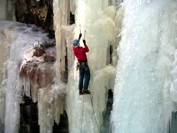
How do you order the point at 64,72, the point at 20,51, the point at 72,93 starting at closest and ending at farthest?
the point at 72,93, the point at 64,72, the point at 20,51

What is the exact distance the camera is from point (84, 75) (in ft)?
18.7

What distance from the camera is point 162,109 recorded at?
441 centimetres

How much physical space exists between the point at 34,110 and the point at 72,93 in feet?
6.86

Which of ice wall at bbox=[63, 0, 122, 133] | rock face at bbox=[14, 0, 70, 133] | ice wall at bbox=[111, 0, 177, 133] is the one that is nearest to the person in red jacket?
ice wall at bbox=[63, 0, 122, 133]

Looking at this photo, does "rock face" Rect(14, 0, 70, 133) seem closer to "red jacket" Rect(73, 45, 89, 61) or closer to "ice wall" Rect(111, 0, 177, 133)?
"red jacket" Rect(73, 45, 89, 61)

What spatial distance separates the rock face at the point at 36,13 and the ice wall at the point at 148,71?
14.0 feet

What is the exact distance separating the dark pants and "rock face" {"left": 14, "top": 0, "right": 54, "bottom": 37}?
3247mm

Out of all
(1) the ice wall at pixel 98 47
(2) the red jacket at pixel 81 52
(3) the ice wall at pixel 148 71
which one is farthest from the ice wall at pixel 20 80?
(3) the ice wall at pixel 148 71

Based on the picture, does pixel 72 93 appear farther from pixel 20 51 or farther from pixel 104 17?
pixel 20 51

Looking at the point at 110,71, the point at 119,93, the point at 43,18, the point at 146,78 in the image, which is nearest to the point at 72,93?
the point at 110,71

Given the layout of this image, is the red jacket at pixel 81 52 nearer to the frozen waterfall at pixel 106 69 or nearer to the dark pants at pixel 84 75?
the dark pants at pixel 84 75

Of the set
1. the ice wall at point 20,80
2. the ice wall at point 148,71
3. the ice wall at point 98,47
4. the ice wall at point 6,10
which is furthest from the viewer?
the ice wall at point 6,10

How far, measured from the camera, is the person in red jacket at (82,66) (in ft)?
17.7

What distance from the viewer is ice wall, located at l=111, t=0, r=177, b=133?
14.3ft
